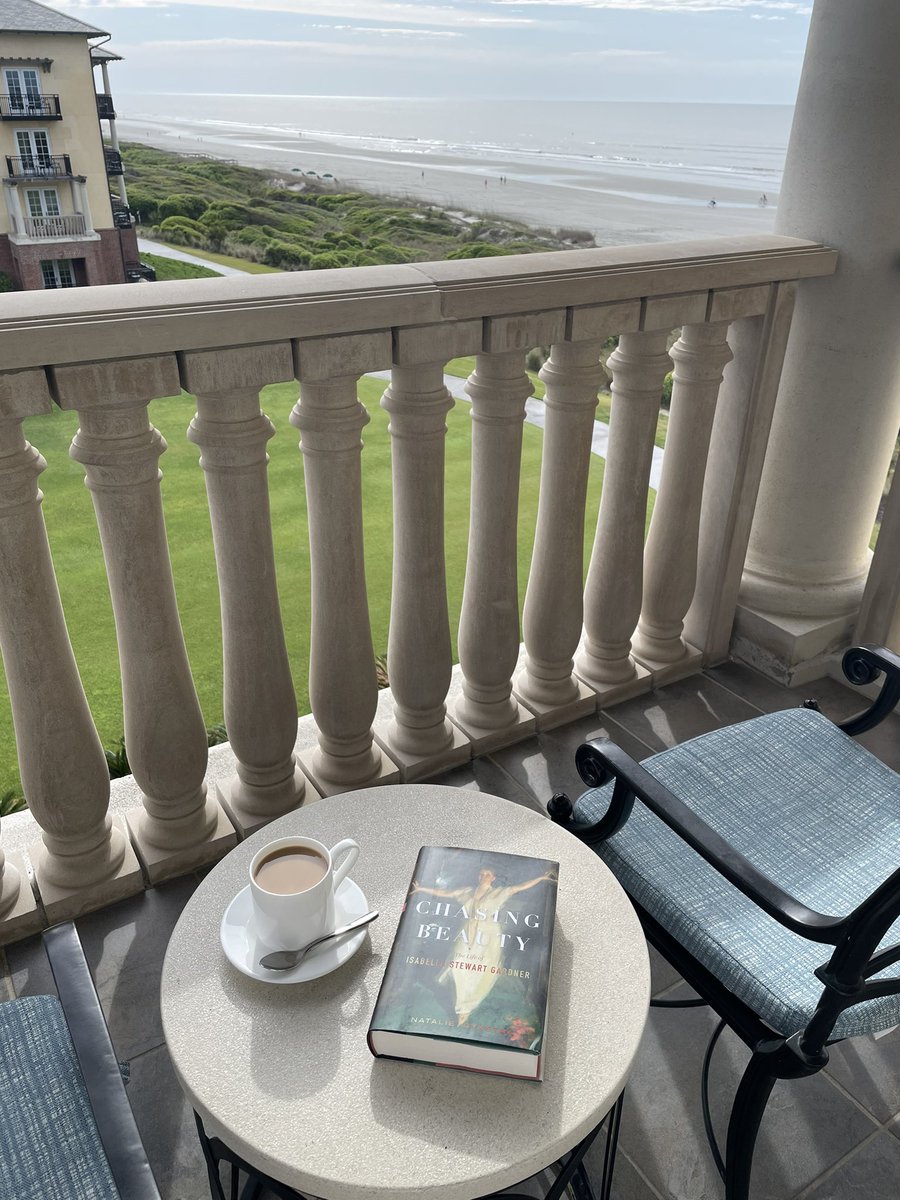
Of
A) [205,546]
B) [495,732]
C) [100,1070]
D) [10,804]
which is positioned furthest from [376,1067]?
[205,546]

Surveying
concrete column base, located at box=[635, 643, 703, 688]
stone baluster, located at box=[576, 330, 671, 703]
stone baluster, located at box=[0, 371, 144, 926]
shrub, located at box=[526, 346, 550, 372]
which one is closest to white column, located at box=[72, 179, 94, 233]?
stone baluster, located at box=[0, 371, 144, 926]

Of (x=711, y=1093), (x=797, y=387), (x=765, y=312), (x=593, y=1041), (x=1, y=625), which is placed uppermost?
(x=765, y=312)

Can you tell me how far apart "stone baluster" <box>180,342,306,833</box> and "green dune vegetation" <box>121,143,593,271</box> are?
2.08 feet

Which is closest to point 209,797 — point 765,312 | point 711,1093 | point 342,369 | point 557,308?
point 342,369

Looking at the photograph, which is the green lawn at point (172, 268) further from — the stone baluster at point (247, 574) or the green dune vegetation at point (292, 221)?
the stone baluster at point (247, 574)

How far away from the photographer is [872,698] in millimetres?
2416

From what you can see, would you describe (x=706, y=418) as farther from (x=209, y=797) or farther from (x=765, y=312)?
(x=209, y=797)

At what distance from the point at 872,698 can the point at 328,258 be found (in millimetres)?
1887

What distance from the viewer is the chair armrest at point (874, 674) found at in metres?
1.48

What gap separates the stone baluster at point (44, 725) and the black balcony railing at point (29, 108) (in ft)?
1.38

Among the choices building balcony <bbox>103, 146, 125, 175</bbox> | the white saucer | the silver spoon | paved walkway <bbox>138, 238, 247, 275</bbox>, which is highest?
building balcony <bbox>103, 146, 125, 175</bbox>

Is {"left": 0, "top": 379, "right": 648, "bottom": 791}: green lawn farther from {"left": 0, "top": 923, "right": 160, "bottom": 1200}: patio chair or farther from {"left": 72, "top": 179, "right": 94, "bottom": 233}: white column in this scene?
{"left": 0, "top": 923, "right": 160, "bottom": 1200}: patio chair

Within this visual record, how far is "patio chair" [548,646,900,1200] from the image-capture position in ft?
3.43

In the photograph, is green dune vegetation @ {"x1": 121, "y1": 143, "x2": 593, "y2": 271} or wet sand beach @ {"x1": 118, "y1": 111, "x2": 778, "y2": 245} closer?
green dune vegetation @ {"x1": 121, "y1": 143, "x2": 593, "y2": 271}
